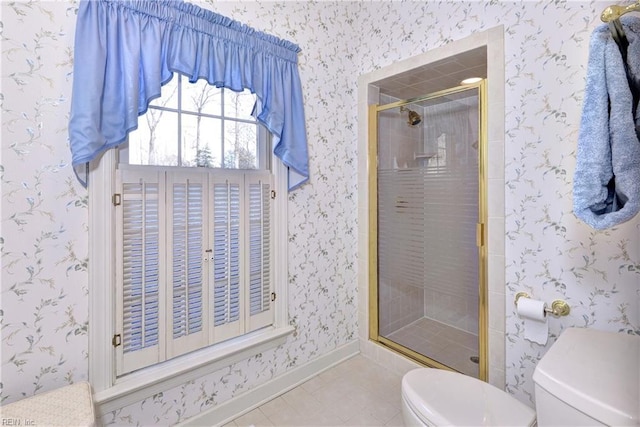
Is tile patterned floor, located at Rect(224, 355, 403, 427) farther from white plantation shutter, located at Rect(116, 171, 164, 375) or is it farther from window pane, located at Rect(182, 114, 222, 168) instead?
window pane, located at Rect(182, 114, 222, 168)

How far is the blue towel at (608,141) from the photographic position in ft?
3.08

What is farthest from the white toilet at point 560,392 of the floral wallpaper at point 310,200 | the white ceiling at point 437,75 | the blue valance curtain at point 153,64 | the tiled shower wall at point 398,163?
the white ceiling at point 437,75

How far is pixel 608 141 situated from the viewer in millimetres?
977

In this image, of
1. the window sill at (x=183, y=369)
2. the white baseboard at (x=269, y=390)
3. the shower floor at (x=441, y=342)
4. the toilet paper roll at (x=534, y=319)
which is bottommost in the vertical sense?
the white baseboard at (x=269, y=390)

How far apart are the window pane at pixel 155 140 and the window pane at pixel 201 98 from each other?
0.33 feet

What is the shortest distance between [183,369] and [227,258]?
1.83 feet

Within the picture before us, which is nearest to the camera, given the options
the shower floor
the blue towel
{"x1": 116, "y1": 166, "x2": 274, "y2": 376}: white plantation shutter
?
the blue towel

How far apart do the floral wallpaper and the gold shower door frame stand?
12 centimetres

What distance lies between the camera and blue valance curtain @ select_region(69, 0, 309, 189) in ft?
3.91

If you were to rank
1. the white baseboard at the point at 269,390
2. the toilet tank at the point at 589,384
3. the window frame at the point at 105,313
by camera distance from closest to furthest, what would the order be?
1. the toilet tank at the point at 589,384
2. the window frame at the point at 105,313
3. the white baseboard at the point at 269,390

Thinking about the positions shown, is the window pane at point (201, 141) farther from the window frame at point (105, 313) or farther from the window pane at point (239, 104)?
the window frame at point (105, 313)

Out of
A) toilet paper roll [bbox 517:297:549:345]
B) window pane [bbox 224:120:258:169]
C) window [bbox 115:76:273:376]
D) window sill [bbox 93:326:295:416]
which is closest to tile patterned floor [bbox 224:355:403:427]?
window sill [bbox 93:326:295:416]

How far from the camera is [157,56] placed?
1333mm

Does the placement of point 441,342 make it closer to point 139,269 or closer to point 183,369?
point 183,369
